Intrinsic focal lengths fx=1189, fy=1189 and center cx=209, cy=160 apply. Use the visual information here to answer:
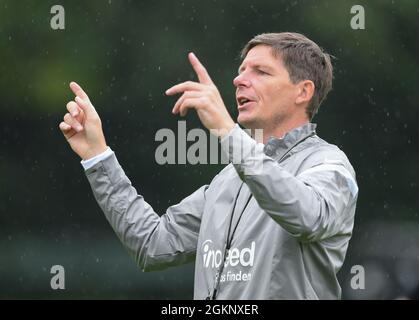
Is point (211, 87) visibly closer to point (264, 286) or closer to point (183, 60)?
point (264, 286)

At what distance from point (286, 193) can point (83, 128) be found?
1.02 m

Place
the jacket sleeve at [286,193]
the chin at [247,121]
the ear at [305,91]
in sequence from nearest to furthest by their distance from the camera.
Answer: the jacket sleeve at [286,193]
the chin at [247,121]
the ear at [305,91]

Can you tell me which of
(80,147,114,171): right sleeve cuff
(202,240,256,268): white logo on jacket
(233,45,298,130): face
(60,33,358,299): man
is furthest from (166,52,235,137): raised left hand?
Result: (80,147,114,171): right sleeve cuff

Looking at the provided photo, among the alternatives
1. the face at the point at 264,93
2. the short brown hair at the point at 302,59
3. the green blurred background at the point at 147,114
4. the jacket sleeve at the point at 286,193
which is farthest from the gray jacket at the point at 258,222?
the green blurred background at the point at 147,114

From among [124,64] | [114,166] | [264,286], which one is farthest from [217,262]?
[124,64]

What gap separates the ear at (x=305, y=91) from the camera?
4.61 metres

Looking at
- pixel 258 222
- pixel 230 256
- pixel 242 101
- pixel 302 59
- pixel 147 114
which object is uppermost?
pixel 302 59

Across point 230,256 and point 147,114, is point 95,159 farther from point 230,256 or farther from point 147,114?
point 147,114

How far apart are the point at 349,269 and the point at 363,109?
213 cm

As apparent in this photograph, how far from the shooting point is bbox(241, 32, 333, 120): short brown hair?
4.65 m

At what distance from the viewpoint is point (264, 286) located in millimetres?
4039

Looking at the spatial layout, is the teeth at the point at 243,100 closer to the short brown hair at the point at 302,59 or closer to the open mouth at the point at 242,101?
the open mouth at the point at 242,101

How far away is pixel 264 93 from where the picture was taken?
14.9 ft

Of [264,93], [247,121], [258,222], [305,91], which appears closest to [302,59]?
[305,91]
